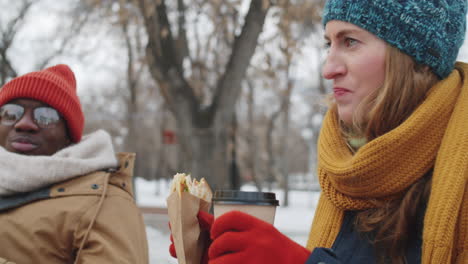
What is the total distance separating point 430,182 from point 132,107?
14.7 meters

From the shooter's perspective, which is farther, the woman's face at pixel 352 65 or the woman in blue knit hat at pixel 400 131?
the woman's face at pixel 352 65

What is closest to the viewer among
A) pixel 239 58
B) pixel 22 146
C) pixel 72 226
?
pixel 72 226

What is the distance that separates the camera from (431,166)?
54.6 inches

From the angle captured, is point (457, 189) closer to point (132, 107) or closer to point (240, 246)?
point (240, 246)

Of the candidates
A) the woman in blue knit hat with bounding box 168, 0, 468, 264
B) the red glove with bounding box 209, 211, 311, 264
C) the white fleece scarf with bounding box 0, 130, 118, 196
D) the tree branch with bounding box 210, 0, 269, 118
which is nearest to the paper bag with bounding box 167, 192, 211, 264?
the woman in blue knit hat with bounding box 168, 0, 468, 264

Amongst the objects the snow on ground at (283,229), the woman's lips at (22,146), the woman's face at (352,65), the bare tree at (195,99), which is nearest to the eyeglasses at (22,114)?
the woman's lips at (22,146)

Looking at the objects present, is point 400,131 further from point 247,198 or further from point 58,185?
point 58,185

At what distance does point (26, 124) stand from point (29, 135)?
72 millimetres

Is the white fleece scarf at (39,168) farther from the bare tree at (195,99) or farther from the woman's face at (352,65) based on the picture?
the bare tree at (195,99)

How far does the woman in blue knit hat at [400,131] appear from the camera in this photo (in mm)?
1300

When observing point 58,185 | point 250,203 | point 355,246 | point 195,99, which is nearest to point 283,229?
point 195,99

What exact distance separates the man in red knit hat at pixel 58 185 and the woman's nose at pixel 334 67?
1.44 metres

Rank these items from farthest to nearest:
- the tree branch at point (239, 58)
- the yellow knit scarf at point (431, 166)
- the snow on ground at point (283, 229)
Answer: the tree branch at point (239, 58) < the snow on ground at point (283, 229) < the yellow knit scarf at point (431, 166)

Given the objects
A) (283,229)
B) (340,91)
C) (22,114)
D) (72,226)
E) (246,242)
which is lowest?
(283,229)
